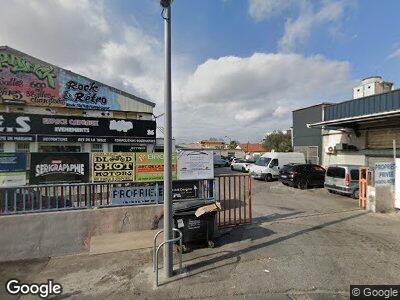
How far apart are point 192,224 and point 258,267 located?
1.71 metres

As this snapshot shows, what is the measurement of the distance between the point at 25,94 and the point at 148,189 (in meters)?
14.6

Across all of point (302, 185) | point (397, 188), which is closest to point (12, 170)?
point (397, 188)

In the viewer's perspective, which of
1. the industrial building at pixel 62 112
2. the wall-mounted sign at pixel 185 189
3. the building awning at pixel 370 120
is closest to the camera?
the wall-mounted sign at pixel 185 189

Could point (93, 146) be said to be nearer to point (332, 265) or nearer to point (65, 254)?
point (65, 254)

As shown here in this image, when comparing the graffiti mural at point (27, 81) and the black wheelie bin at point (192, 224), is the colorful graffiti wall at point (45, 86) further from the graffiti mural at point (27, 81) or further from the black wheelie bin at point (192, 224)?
the black wheelie bin at point (192, 224)

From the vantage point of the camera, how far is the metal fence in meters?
6.62

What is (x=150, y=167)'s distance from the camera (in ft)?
26.1

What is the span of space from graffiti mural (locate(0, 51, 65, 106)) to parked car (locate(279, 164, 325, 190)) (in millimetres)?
15425

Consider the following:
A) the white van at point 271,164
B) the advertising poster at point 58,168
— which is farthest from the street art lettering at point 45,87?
the advertising poster at point 58,168

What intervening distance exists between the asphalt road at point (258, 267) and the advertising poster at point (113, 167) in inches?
79.0

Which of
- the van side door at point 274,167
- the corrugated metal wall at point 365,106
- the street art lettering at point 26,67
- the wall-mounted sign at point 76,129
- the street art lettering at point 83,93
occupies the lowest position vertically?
the van side door at point 274,167

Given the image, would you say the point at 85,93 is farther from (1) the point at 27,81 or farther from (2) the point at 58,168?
(2) the point at 58,168

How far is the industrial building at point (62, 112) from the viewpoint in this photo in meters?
17.7

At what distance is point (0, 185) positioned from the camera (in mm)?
6551
